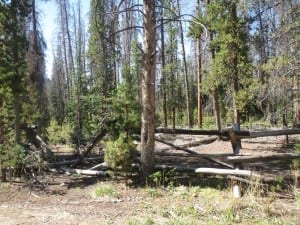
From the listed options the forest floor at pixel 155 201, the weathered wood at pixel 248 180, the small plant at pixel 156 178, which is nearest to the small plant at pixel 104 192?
the forest floor at pixel 155 201

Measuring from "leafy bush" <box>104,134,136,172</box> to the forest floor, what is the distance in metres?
0.55

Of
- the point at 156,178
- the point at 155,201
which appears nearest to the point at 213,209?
the point at 155,201

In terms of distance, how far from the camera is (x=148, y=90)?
9.58 metres

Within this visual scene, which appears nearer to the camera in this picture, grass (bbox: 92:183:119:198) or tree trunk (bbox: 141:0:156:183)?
grass (bbox: 92:183:119:198)

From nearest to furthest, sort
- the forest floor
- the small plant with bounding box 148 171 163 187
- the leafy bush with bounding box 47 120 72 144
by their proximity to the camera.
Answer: the forest floor → the small plant with bounding box 148 171 163 187 → the leafy bush with bounding box 47 120 72 144

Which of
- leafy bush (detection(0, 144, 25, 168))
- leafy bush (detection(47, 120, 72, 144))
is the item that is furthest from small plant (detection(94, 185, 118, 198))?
leafy bush (detection(47, 120, 72, 144))

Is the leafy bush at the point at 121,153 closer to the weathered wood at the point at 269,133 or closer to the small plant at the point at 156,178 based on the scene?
the small plant at the point at 156,178

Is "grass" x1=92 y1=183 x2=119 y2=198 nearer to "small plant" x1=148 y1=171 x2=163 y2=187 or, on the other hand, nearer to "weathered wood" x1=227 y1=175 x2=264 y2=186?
"small plant" x1=148 y1=171 x2=163 y2=187

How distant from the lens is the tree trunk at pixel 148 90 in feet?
31.2

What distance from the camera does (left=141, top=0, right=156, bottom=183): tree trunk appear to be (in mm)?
9523

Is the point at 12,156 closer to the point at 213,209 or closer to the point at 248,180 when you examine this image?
the point at 213,209

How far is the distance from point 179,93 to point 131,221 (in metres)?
30.6

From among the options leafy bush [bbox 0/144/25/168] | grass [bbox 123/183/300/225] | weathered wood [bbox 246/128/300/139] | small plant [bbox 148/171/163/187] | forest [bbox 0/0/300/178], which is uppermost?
forest [bbox 0/0/300/178]

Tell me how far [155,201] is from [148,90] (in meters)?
2.85
